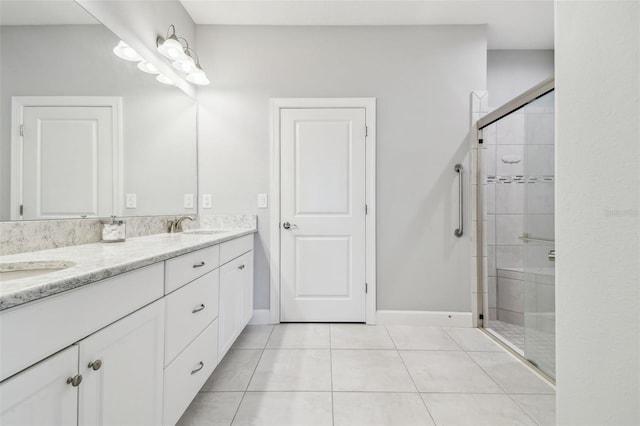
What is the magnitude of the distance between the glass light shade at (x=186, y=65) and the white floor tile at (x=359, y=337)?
2.41 m

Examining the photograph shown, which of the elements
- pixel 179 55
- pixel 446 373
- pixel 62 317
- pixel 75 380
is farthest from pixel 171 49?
pixel 446 373

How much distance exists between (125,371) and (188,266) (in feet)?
1.54

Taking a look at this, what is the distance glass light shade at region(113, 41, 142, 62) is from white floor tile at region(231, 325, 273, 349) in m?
2.08

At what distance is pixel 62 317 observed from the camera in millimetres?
645

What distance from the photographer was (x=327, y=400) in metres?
1.43

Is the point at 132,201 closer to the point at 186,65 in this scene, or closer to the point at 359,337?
the point at 186,65

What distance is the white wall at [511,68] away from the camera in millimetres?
2801

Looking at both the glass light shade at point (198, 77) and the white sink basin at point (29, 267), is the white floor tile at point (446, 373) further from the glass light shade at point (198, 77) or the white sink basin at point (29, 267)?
the glass light shade at point (198, 77)

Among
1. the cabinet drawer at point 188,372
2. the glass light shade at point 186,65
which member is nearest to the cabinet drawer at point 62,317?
the cabinet drawer at point 188,372

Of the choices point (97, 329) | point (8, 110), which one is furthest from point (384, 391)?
point (8, 110)

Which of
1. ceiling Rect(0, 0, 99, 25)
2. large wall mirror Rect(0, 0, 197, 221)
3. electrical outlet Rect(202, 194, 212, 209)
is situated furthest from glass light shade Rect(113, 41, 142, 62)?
electrical outlet Rect(202, 194, 212, 209)

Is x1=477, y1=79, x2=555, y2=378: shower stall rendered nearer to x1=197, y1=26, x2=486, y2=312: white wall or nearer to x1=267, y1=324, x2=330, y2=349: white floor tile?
x1=197, y1=26, x2=486, y2=312: white wall

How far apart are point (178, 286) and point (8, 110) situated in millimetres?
957

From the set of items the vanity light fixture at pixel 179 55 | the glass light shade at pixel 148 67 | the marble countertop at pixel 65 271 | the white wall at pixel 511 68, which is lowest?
the marble countertop at pixel 65 271
